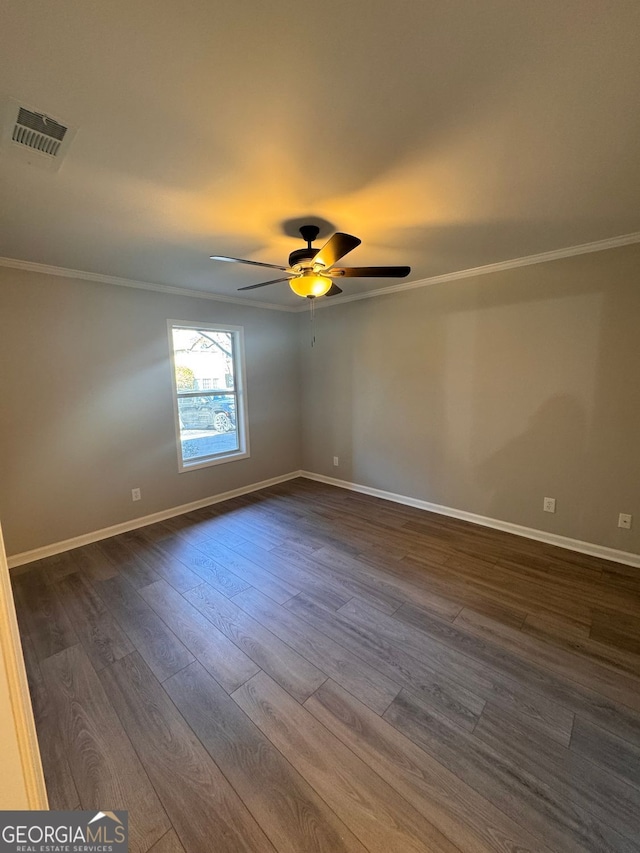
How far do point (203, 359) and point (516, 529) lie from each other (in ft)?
12.4

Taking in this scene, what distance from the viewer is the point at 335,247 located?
1799 millimetres

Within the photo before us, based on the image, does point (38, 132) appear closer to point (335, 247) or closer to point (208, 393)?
point (335, 247)

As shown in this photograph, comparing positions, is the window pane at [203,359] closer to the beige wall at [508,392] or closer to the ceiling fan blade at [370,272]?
the beige wall at [508,392]

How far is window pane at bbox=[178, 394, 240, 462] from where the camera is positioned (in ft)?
12.5

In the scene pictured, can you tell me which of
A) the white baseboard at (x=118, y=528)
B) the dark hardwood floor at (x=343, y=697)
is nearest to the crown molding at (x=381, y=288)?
the white baseboard at (x=118, y=528)

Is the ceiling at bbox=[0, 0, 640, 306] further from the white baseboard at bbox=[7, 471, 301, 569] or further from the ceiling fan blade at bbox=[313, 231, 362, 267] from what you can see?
the white baseboard at bbox=[7, 471, 301, 569]

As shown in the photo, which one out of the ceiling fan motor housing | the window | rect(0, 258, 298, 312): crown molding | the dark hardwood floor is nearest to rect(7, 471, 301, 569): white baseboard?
the dark hardwood floor

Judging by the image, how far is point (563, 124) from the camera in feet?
4.34

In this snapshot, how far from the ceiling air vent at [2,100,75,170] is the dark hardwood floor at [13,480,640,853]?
8.08ft

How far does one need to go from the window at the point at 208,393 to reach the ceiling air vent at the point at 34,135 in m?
2.09

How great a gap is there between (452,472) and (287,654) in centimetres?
239

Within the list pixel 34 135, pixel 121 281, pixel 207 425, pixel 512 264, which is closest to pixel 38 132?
pixel 34 135

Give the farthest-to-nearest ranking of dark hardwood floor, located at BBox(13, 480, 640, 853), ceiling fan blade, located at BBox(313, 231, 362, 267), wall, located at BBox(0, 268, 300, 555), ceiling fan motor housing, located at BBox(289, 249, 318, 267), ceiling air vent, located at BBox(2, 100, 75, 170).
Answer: wall, located at BBox(0, 268, 300, 555) → ceiling fan motor housing, located at BBox(289, 249, 318, 267) → ceiling fan blade, located at BBox(313, 231, 362, 267) → ceiling air vent, located at BBox(2, 100, 75, 170) → dark hardwood floor, located at BBox(13, 480, 640, 853)

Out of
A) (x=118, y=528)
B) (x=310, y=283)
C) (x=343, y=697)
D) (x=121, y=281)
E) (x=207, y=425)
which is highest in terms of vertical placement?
(x=121, y=281)
